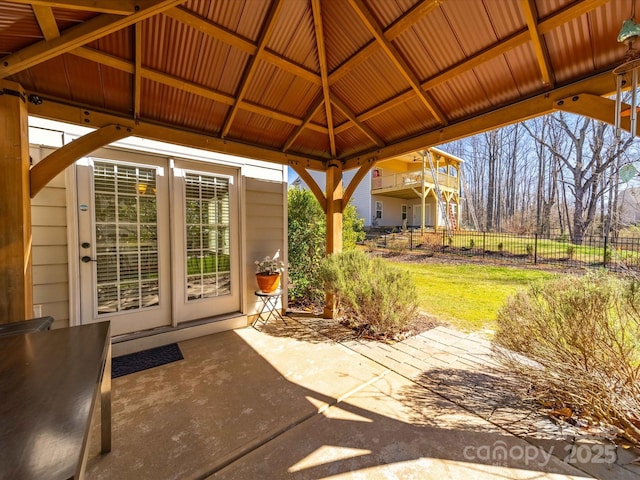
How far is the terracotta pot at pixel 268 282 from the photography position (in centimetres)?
397

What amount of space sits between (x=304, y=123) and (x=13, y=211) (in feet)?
9.54

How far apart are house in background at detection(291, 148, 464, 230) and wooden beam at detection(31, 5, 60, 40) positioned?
12.2 metres

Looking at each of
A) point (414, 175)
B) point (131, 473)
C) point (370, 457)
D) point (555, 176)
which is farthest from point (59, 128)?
point (555, 176)

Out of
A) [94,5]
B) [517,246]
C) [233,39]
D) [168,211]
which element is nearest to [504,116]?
[233,39]

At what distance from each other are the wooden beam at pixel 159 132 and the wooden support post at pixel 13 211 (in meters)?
0.35

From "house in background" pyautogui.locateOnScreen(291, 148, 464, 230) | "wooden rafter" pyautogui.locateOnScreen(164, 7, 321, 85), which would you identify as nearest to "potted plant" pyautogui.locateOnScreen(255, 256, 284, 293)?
"wooden rafter" pyautogui.locateOnScreen(164, 7, 321, 85)

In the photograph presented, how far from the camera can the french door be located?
3.04 metres

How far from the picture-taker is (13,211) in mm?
1971

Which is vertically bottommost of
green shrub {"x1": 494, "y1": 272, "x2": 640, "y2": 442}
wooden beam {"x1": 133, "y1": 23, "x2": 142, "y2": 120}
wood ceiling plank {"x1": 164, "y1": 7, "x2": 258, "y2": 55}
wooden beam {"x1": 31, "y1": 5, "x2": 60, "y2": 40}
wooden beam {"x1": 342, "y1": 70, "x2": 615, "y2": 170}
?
green shrub {"x1": 494, "y1": 272, "x2": 640, "y2": 442}

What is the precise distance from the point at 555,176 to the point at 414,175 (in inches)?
265

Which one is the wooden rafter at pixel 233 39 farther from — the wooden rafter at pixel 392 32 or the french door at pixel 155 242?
the french door at pixel 155 242

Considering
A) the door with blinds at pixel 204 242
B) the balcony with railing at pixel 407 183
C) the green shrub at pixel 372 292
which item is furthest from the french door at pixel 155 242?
the balcony with railing at pixel 407 183

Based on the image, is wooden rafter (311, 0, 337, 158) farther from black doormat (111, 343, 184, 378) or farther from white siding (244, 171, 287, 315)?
black doormat (111, 343, 184, 378)

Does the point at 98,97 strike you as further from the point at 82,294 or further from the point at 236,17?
the point at 82,294
